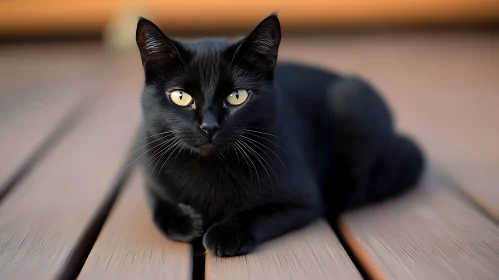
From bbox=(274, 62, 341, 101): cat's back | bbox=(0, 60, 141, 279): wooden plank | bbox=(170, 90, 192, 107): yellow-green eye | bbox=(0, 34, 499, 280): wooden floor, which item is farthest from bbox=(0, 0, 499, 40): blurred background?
bbox=(170, 90, 192, 107): yellow-green eye

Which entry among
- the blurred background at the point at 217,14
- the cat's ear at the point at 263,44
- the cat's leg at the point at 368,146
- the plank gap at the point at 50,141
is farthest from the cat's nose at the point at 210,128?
the blurred background at the point at 217,14

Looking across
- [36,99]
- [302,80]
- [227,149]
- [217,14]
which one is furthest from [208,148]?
[217,14]

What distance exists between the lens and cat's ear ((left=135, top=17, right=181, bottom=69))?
112 centimetres

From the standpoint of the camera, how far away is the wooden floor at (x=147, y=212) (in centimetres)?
108

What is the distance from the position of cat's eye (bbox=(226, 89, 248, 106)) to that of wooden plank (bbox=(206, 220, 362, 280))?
30 centimetres

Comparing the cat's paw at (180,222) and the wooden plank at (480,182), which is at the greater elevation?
the cat's paw at (180,222)

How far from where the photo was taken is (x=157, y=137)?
3.97 feet

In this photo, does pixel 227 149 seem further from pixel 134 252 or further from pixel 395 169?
pixel 395 169

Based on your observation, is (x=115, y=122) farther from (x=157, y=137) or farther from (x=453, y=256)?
(x=453, y=256)

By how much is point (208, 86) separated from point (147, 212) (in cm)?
38

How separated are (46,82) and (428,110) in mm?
1537

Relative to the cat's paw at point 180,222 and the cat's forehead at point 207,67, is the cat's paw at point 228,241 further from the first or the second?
the cat's forehead at point 207,67

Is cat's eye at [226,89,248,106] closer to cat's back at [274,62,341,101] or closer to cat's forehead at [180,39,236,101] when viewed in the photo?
cat's forehead at [180,39,236,101]

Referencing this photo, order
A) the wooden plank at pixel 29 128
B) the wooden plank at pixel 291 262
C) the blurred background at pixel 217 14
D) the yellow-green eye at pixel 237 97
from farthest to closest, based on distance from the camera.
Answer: the blurred background at pixel 217 14, the wooden plank at pixel 29 128, the yellow-green eye at pixel 237 97, the wooden plank at pixel 291 262
